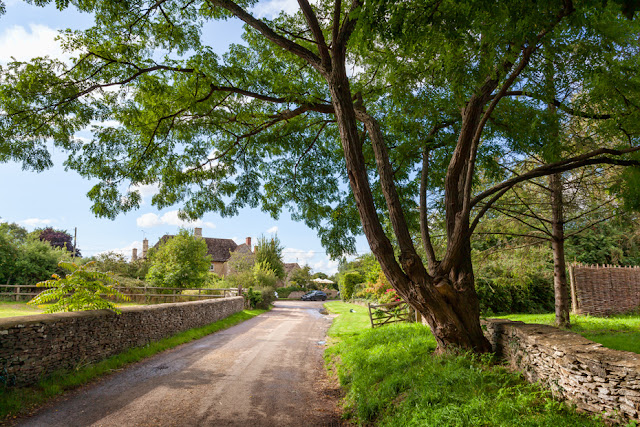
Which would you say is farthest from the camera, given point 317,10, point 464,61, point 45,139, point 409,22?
point 317,10

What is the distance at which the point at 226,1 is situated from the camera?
724cm

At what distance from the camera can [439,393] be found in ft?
17.6

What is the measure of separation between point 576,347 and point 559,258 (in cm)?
777

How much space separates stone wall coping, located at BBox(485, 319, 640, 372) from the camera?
4.25 meters

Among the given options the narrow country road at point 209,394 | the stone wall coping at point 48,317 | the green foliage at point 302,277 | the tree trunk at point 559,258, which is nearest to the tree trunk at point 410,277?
the narrow country road at point 209,394

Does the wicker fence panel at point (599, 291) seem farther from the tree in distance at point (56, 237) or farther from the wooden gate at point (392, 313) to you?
the tree in distance at point (56, 237)

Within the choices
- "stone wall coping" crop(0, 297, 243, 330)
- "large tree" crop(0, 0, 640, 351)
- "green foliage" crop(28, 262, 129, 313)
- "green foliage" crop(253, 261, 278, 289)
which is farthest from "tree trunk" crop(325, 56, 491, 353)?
"green foliage" crop(253, 261, 278, 289)

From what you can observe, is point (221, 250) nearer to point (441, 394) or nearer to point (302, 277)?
point (302, 277)

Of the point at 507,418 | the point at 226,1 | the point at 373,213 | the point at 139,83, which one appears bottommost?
the point at 507,418

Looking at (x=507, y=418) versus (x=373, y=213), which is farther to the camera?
(x=373, y=213)

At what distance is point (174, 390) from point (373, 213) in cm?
529

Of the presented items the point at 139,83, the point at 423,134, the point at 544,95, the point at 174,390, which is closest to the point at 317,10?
the point at 423,134

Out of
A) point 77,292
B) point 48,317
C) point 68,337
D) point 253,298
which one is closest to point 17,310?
point 77,292

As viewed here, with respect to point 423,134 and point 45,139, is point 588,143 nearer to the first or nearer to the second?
point 423,134
